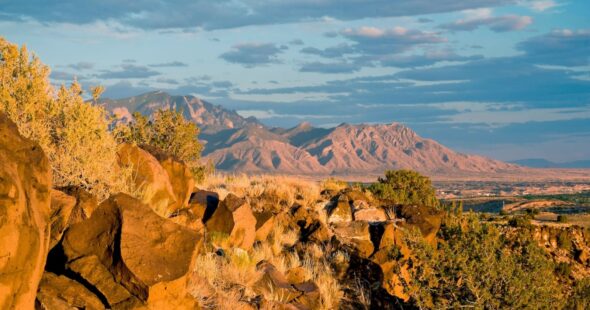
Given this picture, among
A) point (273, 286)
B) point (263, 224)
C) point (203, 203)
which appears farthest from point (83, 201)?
point (263, 224)

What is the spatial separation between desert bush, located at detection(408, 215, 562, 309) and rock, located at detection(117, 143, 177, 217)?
19.2 feet

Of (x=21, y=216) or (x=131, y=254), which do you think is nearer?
(x=21, y=216)

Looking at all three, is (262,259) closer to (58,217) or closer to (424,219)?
(58,217)

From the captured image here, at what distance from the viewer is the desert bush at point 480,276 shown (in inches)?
531

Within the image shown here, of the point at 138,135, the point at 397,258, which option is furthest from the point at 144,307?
the point at 138,135

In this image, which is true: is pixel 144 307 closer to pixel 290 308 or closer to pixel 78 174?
pixel 290 308

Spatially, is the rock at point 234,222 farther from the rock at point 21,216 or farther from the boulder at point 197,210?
the rock at point 21,216

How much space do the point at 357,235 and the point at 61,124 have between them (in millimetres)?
10507

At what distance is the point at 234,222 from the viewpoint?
16219 mm

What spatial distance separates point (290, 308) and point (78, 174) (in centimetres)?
547

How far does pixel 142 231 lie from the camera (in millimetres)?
9039

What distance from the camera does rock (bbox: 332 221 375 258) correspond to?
20.3m

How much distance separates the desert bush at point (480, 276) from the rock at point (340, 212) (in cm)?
816

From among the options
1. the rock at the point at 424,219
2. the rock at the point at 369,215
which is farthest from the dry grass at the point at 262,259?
the rock at the point at 424,219
